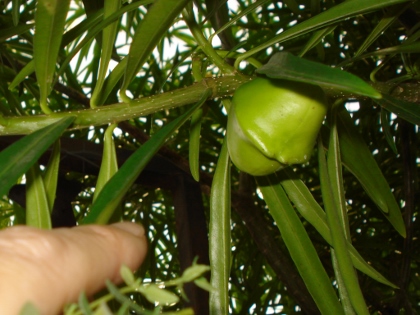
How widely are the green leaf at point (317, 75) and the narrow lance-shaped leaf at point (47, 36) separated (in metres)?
0.17

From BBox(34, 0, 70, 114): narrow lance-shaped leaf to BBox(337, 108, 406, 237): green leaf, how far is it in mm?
308

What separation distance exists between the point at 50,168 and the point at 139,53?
0.14 meters

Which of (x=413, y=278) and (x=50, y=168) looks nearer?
(x=50, y=168)

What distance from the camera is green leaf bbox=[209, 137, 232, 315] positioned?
20.3 inches

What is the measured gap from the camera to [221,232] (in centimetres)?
52

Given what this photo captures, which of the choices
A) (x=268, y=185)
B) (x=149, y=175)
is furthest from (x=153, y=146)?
(x=149, y=175)

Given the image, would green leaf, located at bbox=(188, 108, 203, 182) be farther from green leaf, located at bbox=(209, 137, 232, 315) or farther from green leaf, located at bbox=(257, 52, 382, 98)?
green leaf, located at bbox=(257, 52, 382, 98)

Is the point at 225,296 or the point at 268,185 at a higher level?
the point at 268,185

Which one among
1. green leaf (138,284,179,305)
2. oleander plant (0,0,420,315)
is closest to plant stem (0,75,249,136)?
oleander plant (0,0,420,315)

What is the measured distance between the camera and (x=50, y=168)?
0.50 metres

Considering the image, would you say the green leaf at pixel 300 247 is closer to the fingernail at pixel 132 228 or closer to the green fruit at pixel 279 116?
the green fruit at pixel 279 116

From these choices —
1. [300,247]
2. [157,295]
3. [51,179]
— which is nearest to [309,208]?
[300,247]

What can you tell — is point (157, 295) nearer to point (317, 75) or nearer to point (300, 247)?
point (317, 75)

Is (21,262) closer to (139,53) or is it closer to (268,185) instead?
(139,53)
